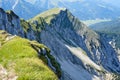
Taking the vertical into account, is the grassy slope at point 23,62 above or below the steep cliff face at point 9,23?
above

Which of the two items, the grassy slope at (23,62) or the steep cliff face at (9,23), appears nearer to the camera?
the grassy slope at (23,62)

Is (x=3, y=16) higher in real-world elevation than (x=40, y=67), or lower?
lower

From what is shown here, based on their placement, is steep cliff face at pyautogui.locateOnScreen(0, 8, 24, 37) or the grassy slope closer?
the grassy slope

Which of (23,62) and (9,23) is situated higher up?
(23,62)

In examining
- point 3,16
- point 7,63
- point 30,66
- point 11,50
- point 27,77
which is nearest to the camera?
point 27,77

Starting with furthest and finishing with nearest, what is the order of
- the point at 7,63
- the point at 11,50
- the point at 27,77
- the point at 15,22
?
1. the point at 15,22
2. the point at 11,50
3. the point at 7,63
4. the point at 27,77

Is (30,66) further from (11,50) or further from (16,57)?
(11,50)

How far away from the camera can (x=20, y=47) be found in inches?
1650

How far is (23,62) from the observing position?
119ft

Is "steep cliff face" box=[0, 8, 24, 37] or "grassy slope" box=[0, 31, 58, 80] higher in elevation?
"grassy slope" box=[0, 31, 58, 80]

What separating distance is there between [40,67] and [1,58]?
703cm

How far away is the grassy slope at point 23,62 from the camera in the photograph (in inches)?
1298

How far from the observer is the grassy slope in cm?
3297

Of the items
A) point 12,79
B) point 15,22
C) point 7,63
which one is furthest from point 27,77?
point 15,22
